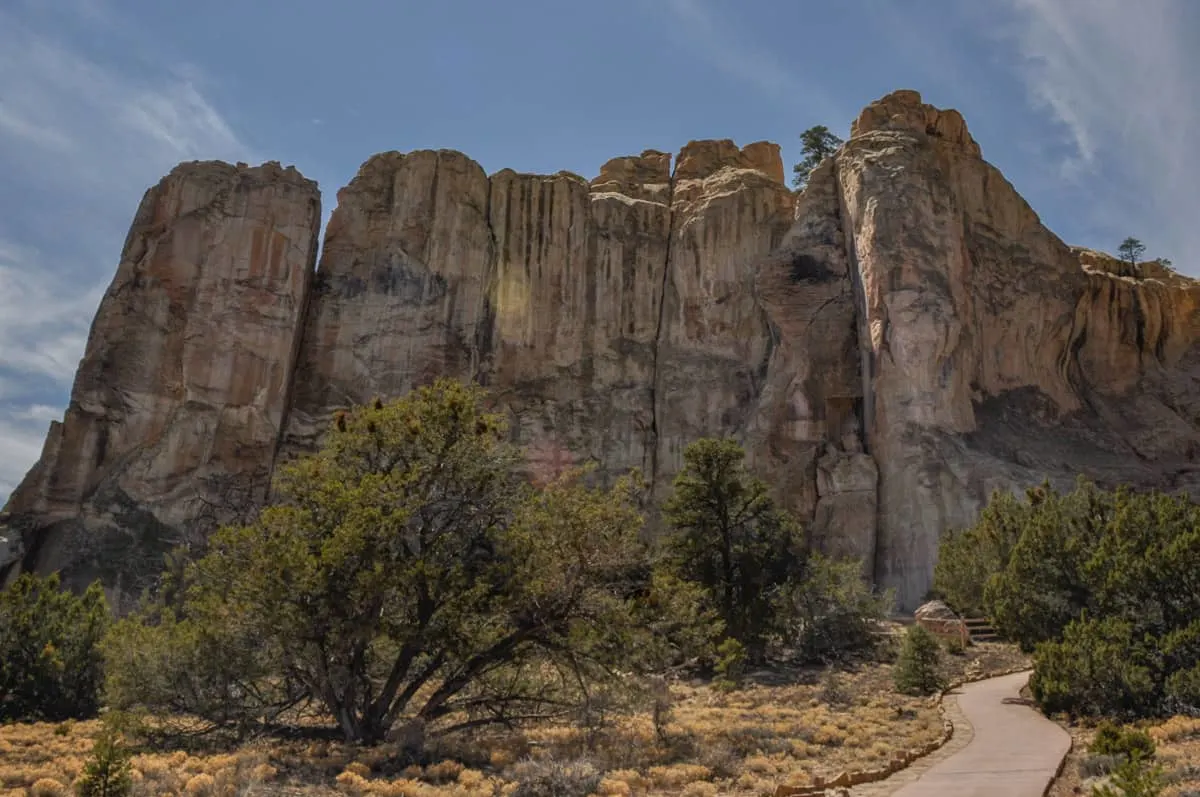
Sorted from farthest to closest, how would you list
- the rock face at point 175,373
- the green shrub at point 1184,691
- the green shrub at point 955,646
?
1. the rock face at point 175,373
2. the green shrub at point 955,646
3. the green shrub at point 1184,691

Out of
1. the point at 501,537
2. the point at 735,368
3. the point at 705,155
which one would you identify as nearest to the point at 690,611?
the point at 501,537

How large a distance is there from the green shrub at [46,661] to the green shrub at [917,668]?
710 inches

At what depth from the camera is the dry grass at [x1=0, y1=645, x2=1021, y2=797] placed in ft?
37.0

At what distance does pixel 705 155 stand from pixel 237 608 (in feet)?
169

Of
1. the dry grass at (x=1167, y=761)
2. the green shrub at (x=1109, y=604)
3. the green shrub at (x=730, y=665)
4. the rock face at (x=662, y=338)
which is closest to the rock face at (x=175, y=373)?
the rock face at (x=662, y=338)

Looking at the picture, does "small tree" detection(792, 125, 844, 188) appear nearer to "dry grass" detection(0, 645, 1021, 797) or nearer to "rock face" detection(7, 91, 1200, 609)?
"rock face" detection(7, 91, 1200, 609)

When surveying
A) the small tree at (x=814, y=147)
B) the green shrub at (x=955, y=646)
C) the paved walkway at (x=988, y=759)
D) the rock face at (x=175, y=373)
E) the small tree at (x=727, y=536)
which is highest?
the small tree at (x=814, y=147)

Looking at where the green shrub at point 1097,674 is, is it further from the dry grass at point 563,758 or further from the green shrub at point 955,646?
the green shrub at point 955,646

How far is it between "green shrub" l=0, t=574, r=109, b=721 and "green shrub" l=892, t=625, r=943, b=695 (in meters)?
18.0

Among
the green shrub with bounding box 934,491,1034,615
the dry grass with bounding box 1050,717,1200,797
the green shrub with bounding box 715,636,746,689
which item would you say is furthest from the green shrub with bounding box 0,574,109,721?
the green shrub with bounding box 934,491,1034,615

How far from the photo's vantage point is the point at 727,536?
1022 inches

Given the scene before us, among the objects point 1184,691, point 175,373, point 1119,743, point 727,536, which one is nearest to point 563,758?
point 1119,743

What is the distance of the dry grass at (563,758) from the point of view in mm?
11281

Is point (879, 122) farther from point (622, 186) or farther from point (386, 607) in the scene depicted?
point (386, 607)
